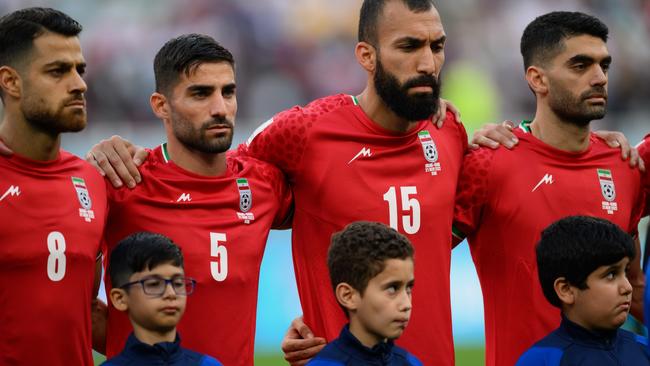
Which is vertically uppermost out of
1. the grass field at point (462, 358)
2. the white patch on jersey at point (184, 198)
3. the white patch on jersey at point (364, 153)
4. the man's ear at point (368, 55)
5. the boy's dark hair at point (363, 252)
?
the man's ear at point (368, 55)

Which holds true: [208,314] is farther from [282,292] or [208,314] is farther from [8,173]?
[282,292]

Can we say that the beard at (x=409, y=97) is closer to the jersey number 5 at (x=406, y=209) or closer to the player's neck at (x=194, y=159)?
the jersey number 5 at (x=406, y=209)

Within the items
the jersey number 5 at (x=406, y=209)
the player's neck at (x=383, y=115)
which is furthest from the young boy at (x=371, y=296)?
the player's neck at (x=383, y=115)

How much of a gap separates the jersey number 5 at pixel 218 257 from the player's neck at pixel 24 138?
3.00 feet

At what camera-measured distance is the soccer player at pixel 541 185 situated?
6.48 m

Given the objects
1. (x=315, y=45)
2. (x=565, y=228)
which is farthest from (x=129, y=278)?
(x=315, y=45)

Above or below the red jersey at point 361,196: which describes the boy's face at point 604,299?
below

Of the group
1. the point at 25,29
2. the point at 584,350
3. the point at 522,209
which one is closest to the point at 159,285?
the point at 25,29

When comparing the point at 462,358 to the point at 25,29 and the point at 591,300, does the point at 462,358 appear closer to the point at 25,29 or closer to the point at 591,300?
the point at 591,300

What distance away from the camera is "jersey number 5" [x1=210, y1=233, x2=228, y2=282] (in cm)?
596

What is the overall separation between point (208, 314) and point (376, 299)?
0.95 meters

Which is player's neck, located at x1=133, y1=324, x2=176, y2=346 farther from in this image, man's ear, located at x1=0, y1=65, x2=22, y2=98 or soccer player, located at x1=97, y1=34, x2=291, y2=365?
man's ear, located at x1=0, y1=65, x2=22, y2=98

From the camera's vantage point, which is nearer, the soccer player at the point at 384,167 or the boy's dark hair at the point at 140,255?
the boy's dark hair at the point at 140,255

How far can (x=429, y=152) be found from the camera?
651cm
